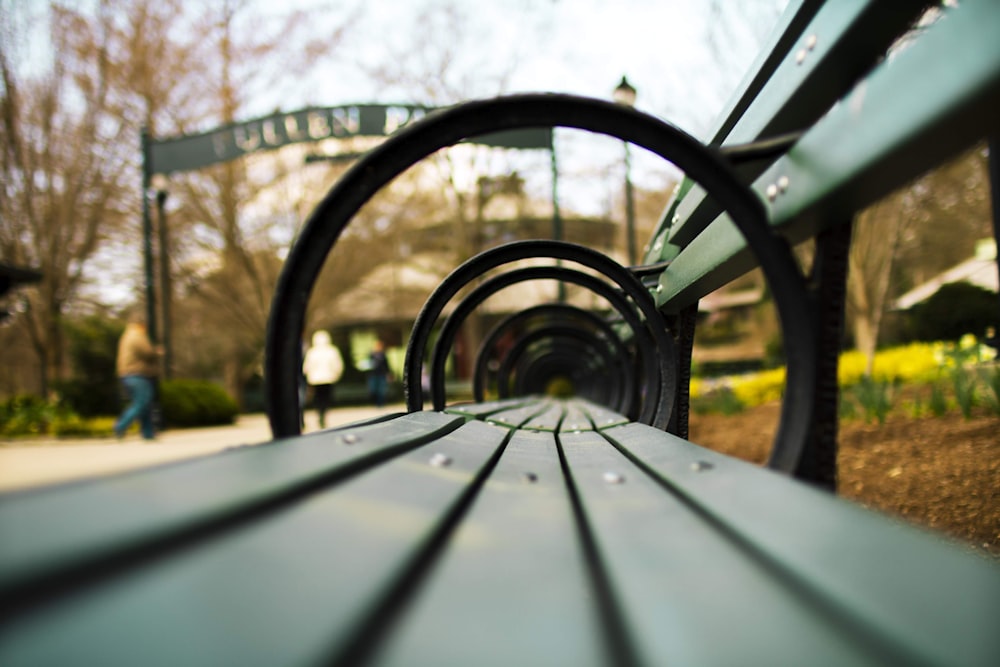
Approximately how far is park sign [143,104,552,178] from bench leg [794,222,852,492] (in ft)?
30.1

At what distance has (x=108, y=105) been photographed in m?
12.3

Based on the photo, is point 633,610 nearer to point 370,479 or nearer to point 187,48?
point 370,479

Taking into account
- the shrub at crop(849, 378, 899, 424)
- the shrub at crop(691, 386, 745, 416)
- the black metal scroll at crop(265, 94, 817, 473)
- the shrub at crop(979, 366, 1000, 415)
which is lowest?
the shrub at crop(691, 386, 745, 416)

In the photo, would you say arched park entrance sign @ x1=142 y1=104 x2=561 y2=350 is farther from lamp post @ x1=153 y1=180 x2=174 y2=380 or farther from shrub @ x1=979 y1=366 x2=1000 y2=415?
shrub @ x1=979 y1=366 x2=1000 y2=415

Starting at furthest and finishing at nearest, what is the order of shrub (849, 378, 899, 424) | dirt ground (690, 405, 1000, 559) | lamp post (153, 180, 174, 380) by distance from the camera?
lamp post (153, 180, 174, 380), shrub (849, 378, 899, 424), dirt ground (690, 405, 1000, 559)

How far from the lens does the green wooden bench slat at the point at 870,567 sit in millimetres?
385

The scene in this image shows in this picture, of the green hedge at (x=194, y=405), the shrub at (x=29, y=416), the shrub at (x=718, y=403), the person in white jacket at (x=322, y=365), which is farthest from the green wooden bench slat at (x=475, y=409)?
the shrub at (x=29, y=416)

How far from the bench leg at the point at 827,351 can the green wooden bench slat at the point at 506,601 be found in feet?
1.19

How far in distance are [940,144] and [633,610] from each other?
56 centimetres

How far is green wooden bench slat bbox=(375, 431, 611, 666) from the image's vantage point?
1.32 feet

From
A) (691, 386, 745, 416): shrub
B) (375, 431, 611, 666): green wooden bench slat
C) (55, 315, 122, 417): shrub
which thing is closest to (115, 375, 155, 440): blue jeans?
(55, 315, 122, 417): shrub

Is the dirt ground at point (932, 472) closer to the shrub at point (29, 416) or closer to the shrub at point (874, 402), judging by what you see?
the shrub at point (874, 402)

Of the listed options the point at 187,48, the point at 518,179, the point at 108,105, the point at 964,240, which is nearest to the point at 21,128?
the point at 108,105

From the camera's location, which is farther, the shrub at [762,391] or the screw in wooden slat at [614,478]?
the shrub at [762,391]
